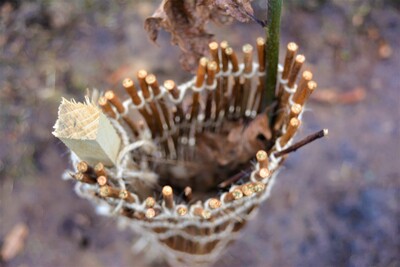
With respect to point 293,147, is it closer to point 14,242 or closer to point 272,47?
point 272,47

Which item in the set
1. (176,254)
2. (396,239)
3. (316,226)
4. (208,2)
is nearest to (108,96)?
(208,2)

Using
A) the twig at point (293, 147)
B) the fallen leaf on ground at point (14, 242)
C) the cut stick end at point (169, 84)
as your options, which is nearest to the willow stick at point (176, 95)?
the cut stick end at point (169, 84)

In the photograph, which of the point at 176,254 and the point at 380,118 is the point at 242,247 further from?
the point at 380,118

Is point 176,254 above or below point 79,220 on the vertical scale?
above

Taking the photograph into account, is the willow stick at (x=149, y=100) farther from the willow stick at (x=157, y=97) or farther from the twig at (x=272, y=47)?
the twig at (x=272, y=47)

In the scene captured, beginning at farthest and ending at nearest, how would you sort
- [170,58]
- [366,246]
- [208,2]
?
[170,58], [366,246], [208,2]

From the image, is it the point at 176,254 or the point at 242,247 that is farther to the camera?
the point at 242,247

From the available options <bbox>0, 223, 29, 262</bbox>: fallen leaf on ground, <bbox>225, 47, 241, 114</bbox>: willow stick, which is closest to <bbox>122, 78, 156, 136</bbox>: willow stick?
<bbox>225, 47, 241, 114</bbox>: willow stick
